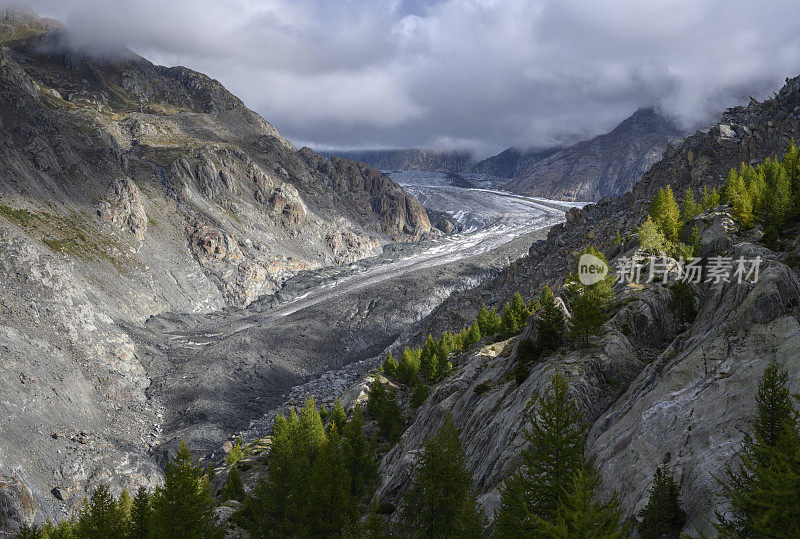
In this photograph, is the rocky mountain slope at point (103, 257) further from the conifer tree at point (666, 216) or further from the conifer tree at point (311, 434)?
the conifer tree at point (666, 216)

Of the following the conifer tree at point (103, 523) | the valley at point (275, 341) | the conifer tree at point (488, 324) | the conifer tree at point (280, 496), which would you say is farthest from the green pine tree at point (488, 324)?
the conifer tree at point (103, 523)

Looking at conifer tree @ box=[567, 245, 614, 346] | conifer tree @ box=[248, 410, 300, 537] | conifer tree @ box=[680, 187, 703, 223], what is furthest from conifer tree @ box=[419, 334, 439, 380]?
conifer tree @ box=[680, 187, 703, 223]

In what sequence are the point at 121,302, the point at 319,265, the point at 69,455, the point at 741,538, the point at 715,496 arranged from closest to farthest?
the point at 741,538
the point at 715,496
the point at 69,455
the point at 121,302
the point at 319,265

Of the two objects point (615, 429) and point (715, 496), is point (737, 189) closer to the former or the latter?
point (615, 429)

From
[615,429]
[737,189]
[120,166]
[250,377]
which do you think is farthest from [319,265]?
[615,429]

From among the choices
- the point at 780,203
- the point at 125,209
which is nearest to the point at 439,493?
the point at 780,203
